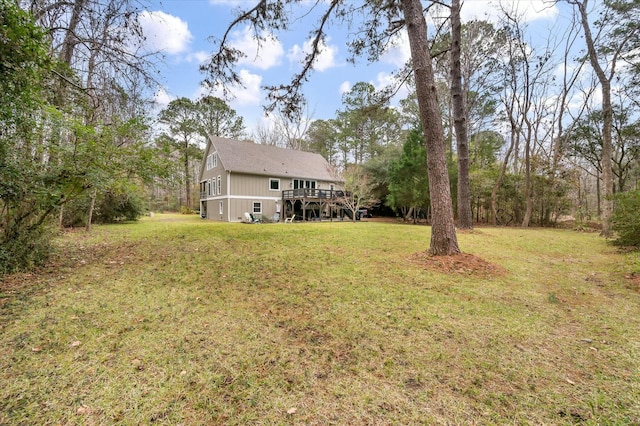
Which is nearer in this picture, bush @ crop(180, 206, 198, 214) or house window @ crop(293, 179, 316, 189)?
house window @ crop(293, 179, 316, 189)

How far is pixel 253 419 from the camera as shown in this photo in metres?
1.64

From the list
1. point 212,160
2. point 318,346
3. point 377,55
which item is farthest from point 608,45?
point 212,160

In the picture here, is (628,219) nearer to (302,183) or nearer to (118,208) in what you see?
(302,183)

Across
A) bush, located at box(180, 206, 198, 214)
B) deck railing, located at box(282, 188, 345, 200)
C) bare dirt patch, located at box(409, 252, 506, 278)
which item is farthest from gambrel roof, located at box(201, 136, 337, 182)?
bare dirt patch, located at box(409, 252, 506, 278)

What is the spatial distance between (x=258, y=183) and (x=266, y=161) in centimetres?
221

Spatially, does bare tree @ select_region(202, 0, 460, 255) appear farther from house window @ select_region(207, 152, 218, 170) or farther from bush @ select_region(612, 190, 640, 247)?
house window @ select_region(207, 152, 218, 170)

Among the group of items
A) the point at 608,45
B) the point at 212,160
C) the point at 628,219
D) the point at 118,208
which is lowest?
the point at 628,219

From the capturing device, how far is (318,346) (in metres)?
2.47

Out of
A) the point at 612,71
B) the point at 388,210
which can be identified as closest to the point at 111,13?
the point at 612,71

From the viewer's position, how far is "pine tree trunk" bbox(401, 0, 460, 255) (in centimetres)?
527

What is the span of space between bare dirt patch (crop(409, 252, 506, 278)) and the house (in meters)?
14.7

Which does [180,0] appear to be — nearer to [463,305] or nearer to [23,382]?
[23,382]

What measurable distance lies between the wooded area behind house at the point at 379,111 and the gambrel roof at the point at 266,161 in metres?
4.80

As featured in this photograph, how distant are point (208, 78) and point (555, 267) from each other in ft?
29.6
